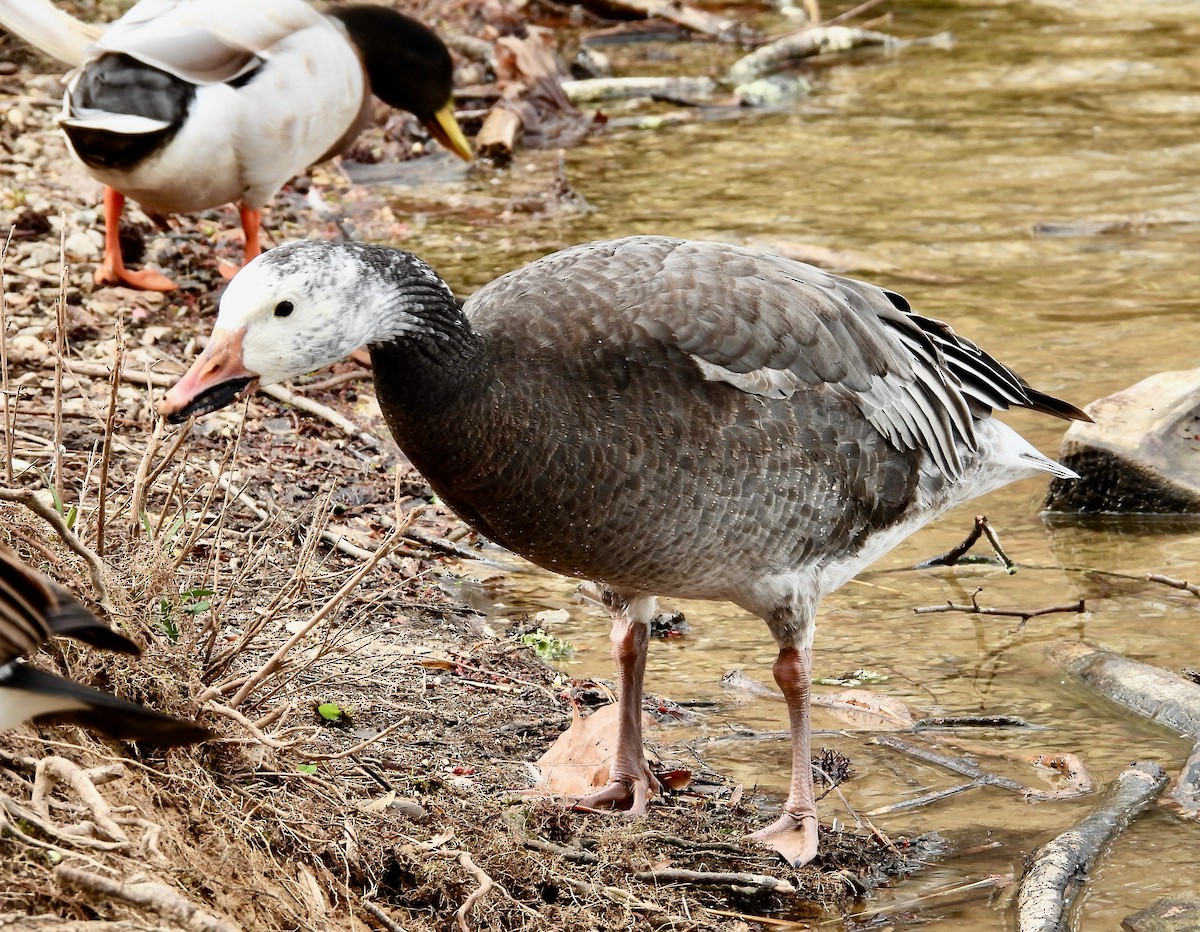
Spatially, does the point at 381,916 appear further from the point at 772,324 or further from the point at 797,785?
the point at 772,324

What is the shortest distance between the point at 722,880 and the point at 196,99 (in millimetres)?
4934

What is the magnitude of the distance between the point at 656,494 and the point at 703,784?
118 centimetres

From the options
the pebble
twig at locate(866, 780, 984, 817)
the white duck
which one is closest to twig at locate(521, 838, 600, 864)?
twig at locate(866, 780, 984, 817)

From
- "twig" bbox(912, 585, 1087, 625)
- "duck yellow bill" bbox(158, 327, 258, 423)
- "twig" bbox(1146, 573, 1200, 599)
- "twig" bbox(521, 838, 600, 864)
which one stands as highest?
"duck yellow bill" bbox(158, 327, 258, 423)

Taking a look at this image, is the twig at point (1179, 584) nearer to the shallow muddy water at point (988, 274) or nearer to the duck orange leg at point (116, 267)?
the shallow muddy water at point (988, 274)

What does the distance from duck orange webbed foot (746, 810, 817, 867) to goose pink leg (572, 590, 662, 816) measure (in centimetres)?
40

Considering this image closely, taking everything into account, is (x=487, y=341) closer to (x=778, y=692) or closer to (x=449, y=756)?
(x=449, y=756)

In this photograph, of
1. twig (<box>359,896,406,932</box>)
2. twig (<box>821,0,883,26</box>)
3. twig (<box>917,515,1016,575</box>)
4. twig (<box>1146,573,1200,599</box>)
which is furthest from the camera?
twig (<box>821,0,883,26</box>)

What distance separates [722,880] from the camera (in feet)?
13.8

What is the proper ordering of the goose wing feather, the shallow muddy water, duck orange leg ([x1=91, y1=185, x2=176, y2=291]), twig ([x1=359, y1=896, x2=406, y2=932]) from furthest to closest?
1. duck orange leg ([x1=91, y1=185, x2=176, y2=291])
2. the shallow muddy water
3. the goose wing feather
4. twig ([x1=359, y1=896, x2=406, y2=932])

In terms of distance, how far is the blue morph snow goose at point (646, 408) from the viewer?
404 cm

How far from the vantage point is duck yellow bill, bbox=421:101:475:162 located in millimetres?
10242

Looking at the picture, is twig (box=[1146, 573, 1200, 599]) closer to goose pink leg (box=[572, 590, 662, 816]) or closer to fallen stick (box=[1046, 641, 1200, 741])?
fallen stick (box=[1046, 641, 1200, 741])

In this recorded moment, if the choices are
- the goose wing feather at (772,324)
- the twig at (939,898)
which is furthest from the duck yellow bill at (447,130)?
the twig at (939,898)
